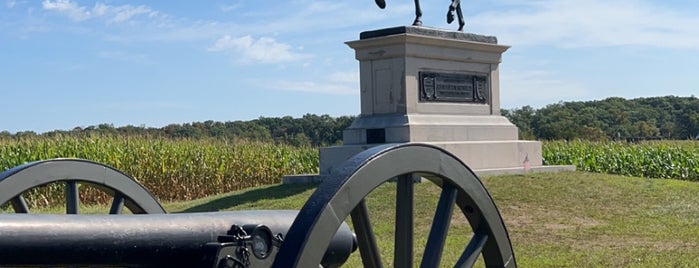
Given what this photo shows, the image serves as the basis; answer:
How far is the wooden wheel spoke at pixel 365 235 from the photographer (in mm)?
3845

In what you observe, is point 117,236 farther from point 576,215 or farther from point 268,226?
point 576,215

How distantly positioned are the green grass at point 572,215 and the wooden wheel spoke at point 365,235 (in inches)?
182

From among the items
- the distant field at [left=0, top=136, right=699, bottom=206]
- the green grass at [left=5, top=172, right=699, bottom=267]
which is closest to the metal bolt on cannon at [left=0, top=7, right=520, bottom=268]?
the green grass at [left=5, top=172, right=699, bottom=267]

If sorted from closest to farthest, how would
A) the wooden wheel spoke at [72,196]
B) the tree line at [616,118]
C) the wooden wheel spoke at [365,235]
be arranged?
the wooden wheel spoke at [365,235] < the wooden wheel spoke at [72,196] < the tree line at [616,118]

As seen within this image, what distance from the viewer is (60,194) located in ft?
63.0

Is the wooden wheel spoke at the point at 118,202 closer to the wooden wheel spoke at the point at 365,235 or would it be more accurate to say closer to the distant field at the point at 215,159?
the wooden wheel spoke at the point at 365,235

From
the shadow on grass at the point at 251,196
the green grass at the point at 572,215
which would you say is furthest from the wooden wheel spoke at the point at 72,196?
the shadow on grass at the point at 251,196

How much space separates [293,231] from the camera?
11.4ft

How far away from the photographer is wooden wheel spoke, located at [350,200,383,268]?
151 inches

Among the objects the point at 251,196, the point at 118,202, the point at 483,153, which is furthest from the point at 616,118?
the point at 118,202

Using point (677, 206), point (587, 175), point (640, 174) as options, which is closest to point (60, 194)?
point (587, 175)

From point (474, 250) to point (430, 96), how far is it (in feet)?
39.3

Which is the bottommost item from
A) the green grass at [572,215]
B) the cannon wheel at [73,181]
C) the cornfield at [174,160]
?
the green grass at [572,215]

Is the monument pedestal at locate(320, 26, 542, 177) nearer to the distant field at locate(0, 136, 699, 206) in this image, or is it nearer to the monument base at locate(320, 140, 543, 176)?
the monument base at locate(320, 140, 543, 176)
